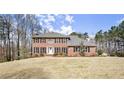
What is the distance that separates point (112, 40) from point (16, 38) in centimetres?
260

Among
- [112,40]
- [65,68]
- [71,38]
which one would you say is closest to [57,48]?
[71,38]

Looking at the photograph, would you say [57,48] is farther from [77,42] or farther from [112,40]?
[112,40]

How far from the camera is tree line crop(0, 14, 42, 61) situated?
1006 centimetres

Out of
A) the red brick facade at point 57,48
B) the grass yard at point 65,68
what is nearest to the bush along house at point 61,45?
the red brick facade at point 57,48

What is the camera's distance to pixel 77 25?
32.7 feet

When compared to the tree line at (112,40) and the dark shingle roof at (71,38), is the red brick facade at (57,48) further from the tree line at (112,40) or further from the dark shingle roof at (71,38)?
the tree line at (112,40)

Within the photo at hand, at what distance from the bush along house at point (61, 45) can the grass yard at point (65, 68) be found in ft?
0.58

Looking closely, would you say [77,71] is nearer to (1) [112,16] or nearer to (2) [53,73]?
(2) [53,73]

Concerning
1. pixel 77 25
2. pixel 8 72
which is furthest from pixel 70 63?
pixel 8 72

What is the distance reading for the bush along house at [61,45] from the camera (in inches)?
402

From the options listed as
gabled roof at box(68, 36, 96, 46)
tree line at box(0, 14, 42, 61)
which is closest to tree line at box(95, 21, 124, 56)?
gabled roof at box(68, 36, 96, 46)

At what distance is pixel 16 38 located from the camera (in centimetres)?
1018
